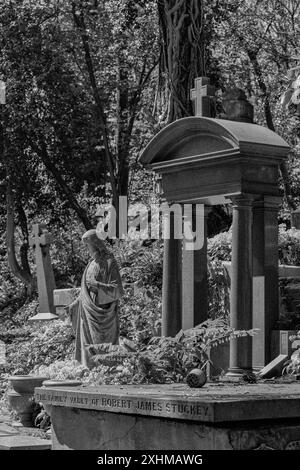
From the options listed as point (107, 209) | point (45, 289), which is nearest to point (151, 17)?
point (107, 209)

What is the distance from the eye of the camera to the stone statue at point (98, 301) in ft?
45.3

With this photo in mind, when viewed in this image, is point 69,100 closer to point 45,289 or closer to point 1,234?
point 1,234

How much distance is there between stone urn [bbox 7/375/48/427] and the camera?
42.1ft

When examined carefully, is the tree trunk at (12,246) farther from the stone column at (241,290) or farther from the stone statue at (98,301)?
the stone column at (241,290)

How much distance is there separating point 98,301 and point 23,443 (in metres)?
3.63

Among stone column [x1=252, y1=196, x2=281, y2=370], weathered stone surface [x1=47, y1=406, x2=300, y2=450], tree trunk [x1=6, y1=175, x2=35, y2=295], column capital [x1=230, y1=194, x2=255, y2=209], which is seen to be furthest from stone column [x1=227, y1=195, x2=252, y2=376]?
tree trunk [x1=6, y1=175, x2=35, y2=295]

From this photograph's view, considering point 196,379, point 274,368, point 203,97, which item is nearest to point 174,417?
point 196,379

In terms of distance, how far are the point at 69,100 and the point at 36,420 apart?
13965 mm

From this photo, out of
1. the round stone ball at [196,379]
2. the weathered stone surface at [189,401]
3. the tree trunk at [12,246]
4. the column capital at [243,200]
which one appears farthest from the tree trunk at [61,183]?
the round stone ball at [196,379]

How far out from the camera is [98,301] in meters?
13.9

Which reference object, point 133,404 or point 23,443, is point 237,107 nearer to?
point 23,443

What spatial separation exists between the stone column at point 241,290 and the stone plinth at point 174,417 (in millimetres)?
3986

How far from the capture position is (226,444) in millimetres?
6879

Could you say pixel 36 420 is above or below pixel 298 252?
below
